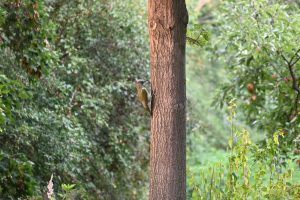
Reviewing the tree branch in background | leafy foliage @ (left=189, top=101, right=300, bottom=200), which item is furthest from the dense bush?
the tree branch in background

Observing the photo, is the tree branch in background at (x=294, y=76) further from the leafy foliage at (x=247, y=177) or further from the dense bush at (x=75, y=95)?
the dense bush at (x=75, y=95)

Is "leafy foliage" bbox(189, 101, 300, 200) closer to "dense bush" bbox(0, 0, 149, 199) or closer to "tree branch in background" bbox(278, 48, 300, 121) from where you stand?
"dense bush" bbox(0, 0, 149, 199)

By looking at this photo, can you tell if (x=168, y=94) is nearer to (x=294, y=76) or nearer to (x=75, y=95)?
(x=294, y=76)

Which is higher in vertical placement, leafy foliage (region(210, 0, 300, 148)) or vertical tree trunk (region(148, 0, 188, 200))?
leafy foliage (region(210, 0, 300, 148))

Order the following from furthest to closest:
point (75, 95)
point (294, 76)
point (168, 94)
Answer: point (75, 95)
point (294, 76)
point (168, 94)

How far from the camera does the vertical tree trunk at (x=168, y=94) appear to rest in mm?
6191

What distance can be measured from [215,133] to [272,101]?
468 inches

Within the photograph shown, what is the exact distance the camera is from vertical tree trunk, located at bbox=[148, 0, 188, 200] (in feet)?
20.3

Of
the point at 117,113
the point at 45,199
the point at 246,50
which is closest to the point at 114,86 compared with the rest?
the point at 117,113

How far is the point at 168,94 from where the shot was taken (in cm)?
621

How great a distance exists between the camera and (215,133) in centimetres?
2302

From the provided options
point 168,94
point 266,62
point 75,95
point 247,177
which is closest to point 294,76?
point 266,62

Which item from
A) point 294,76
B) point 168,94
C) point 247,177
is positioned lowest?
point 247,177

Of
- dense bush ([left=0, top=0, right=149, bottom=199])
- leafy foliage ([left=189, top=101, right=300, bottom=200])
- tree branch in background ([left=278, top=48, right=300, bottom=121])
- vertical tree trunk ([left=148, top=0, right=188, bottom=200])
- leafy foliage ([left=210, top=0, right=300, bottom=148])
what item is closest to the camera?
vertical tree trunk ([left=148, top=0, right=188, bottom=200])
